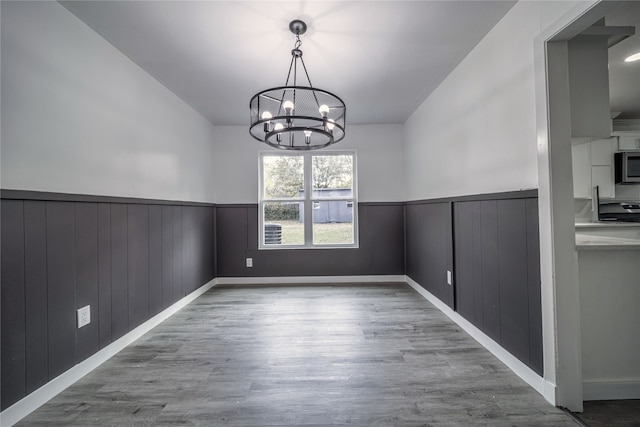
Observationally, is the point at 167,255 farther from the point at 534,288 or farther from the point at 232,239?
the point at 534,288

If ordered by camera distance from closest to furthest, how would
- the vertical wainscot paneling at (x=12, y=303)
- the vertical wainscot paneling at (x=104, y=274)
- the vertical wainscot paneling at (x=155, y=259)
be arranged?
the vertical wainscot paneling at (x=12, y=303) → the vertical wainscot paneling at (x=104, y=274) → the vertical wainscot paneling at (x=155, y=259)

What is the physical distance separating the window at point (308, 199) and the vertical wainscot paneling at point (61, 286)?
2541 mm

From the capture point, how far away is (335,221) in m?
4.16

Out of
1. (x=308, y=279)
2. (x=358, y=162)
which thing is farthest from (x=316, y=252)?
(x=358, y=162)

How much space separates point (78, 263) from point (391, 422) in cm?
221

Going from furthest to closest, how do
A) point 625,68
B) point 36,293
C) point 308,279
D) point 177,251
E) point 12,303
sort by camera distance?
point 308,279 → point 177,251 → point 625,68 → point 36,293 → point 12,303

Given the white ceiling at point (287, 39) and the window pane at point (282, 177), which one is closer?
the white ceiling at point (287, 39)

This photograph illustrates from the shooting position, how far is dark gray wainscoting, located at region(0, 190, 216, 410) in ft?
4.50

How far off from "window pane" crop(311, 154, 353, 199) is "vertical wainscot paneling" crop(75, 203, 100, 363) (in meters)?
2.80

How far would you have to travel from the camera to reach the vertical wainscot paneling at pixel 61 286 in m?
1.57

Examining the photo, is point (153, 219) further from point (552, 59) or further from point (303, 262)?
point (552, 59)

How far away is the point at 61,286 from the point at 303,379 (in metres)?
1.67

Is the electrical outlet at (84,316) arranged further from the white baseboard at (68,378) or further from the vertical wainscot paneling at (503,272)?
the vertical wainscot paneling at (503,272)

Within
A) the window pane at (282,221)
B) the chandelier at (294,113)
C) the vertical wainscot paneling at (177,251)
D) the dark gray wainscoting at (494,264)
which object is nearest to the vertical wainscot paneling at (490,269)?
the dark gray wainscoting at (494,264)
